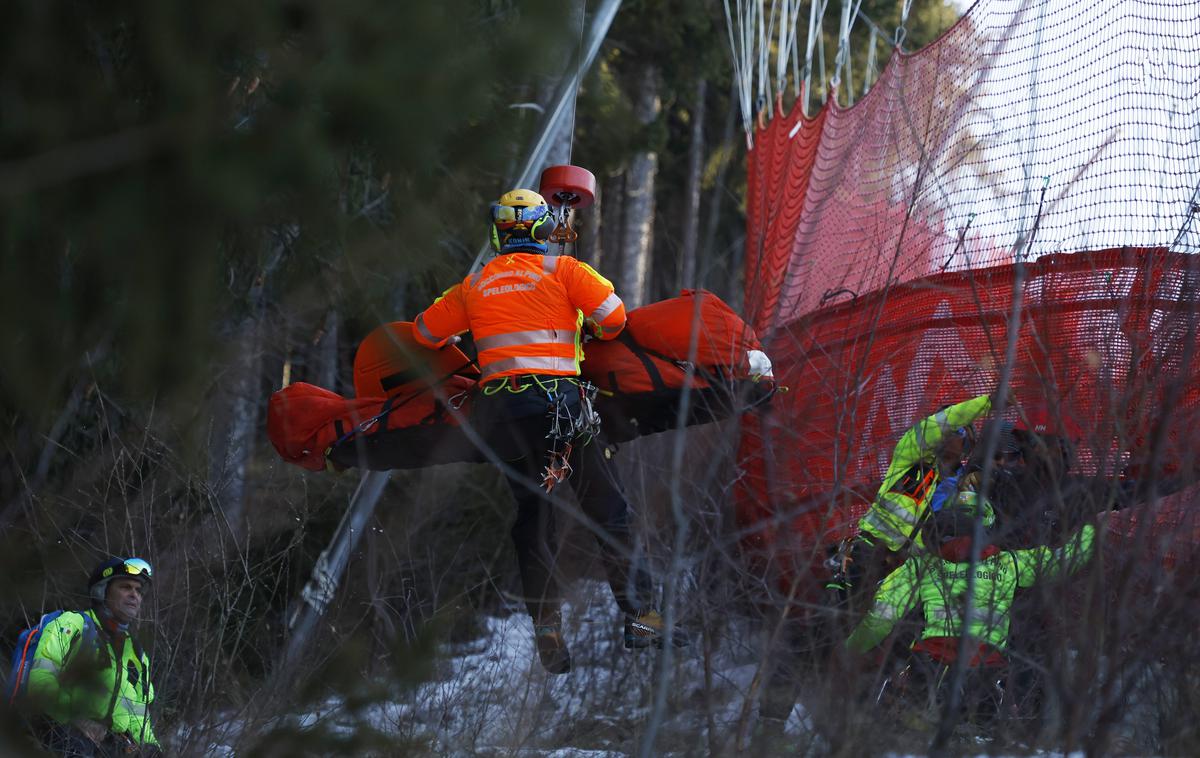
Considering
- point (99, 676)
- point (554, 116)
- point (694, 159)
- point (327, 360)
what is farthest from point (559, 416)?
point (694, 159)

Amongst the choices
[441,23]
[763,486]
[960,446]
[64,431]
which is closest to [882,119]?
[763,486]

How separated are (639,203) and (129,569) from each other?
10697 millimetres

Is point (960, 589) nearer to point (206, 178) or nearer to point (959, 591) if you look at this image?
point (959, 591)

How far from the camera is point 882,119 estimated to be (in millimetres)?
6855

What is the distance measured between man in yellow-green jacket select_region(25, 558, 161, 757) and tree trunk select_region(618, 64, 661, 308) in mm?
9661

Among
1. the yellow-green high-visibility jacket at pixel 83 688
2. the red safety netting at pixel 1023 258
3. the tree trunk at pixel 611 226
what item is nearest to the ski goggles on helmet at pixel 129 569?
the yellow-green high-visibility jacket at pixel 83 688

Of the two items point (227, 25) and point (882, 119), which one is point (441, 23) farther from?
point (882, 119)

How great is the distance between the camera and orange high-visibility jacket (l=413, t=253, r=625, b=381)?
530 cm

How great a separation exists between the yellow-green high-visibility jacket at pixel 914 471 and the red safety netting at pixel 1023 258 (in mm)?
153

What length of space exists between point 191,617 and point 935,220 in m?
3.46

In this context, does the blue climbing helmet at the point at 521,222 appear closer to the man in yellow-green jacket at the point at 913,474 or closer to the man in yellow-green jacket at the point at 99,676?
the man in yellow-green jacket at the point at 913,474

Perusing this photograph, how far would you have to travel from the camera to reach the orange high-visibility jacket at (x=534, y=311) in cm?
530

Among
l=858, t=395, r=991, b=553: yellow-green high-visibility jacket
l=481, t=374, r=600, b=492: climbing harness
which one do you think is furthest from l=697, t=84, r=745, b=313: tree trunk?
l=858, t=395, r=991, b=553: yellow-green high-visibility jacket

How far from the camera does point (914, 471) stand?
5.12 meters
